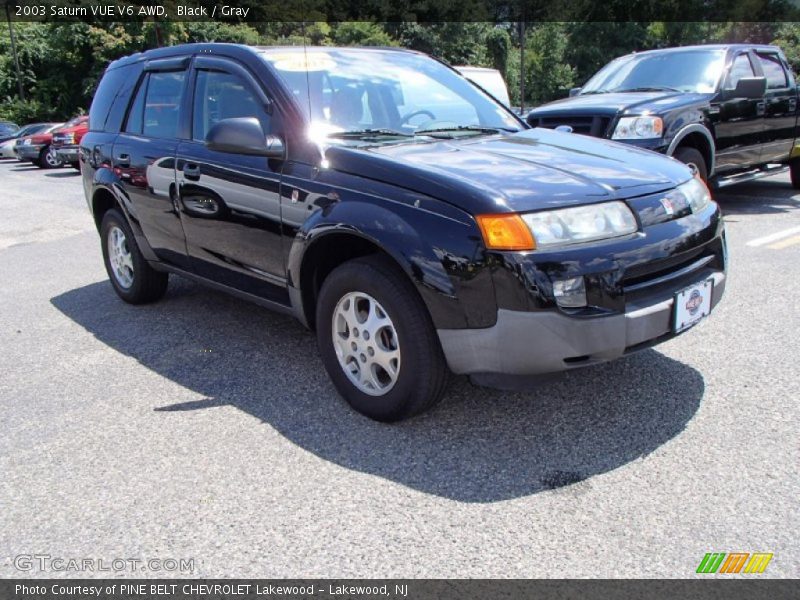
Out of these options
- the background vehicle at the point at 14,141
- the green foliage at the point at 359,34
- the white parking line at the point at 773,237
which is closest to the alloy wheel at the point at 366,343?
the white parking line at the point at 773,237

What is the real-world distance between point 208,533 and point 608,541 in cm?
143

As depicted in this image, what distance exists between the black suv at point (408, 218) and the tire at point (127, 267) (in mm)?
514

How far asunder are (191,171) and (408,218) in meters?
1.85

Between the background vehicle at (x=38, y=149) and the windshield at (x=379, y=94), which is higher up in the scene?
the windshield at (x=379, y=94)

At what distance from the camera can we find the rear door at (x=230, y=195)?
12.4 ft

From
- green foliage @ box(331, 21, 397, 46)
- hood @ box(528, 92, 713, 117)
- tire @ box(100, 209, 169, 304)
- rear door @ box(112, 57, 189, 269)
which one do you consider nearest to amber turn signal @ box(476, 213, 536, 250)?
rear door @ box(112, 57, 189, 269)

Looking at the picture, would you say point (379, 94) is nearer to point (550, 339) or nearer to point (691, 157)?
point (550, 339)

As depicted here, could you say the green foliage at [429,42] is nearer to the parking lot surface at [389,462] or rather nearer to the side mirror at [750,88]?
the side mirror at [750,88]

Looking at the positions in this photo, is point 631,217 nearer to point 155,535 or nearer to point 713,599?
point 713,599

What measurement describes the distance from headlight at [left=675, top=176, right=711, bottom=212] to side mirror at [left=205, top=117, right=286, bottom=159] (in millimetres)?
1994

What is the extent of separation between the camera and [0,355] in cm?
467

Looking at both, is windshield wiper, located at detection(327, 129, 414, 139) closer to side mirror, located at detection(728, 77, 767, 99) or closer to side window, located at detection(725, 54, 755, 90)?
side mirror, located at detection(728, 77, 767, 99)

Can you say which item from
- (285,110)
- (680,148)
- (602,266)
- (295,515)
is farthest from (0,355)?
(680,148)

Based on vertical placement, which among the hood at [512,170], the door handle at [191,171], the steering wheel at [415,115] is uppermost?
the steering wheel at [415,115]
